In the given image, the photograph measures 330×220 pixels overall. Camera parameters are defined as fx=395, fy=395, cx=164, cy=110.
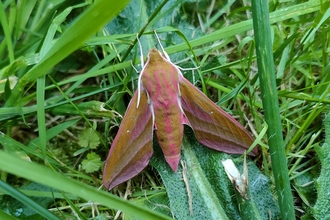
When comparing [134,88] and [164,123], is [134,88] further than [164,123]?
Yes

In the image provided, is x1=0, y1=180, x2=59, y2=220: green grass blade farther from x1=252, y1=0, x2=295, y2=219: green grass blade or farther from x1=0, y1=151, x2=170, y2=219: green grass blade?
x1=252, y1=0, x2=295, y2=219: green grass blade

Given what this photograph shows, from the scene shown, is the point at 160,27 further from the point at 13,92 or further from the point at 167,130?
the point at 13,92

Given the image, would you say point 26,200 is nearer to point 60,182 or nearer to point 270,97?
point 60,182

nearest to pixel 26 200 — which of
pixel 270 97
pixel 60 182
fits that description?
pixel 60 182

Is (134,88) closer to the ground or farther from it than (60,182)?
closer to the ground

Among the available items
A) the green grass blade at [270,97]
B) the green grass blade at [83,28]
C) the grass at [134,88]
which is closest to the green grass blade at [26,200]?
the grass at [134,88]

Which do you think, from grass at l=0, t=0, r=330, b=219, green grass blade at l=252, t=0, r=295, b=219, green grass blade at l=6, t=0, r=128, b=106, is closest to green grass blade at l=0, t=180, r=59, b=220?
grass at l=0, t=0, r=330, b=219

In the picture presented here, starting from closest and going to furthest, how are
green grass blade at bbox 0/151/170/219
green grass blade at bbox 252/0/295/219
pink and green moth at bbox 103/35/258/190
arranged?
green grass blade at bbox 0/151/170/219
green grass blade at bbox 252/0/295/219
pink and green moth at bbox 103/35/258/190
